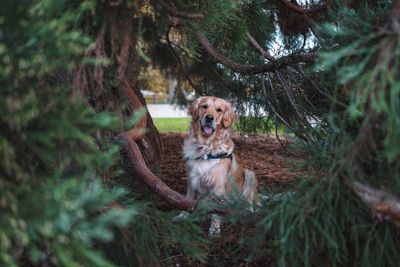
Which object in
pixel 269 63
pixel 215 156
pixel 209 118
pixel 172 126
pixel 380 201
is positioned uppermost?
pixel 269 63

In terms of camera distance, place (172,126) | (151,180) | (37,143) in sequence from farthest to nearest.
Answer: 1. (172,126)
2. (151,180)
3. (37,143)

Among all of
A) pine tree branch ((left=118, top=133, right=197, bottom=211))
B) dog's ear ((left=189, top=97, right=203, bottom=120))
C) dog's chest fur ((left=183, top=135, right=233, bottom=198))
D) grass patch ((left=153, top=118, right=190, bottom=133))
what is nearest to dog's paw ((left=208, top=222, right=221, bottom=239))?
pine tree branch ((left=118, top=133, right=197, bottom=211))

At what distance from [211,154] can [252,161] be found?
8.93ft

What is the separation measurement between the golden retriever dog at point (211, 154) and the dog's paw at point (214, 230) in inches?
38.1

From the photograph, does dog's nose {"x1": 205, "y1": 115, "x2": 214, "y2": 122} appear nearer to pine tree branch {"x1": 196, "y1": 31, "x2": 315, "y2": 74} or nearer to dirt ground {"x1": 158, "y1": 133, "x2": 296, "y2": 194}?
dirt ground {"x1": 158, "y1": 133, "x2": 296, "y2": 194}

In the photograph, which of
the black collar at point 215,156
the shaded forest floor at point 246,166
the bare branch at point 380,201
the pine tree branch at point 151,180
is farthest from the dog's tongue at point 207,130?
the bare branch at point 380,201

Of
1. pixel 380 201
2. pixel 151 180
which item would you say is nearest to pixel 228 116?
pixel 151 180

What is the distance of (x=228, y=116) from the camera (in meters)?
4.71

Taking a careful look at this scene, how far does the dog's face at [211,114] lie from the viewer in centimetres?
466

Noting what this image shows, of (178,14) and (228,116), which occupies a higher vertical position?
(178,14)

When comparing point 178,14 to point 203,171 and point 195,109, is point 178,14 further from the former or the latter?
point 195,109

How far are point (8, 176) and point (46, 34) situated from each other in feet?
1.45

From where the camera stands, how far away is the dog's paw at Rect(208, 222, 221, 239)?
3.26m

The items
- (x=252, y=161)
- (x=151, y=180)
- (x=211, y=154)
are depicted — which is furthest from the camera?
(x=252, y=161)
